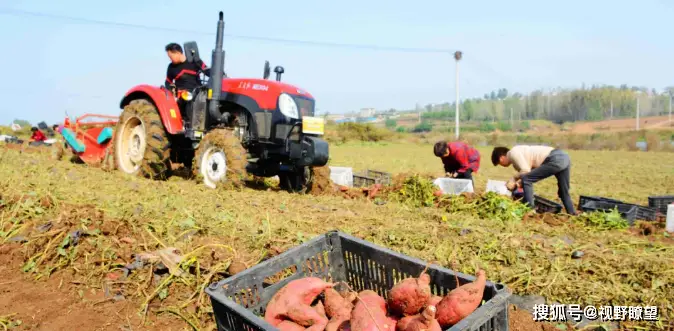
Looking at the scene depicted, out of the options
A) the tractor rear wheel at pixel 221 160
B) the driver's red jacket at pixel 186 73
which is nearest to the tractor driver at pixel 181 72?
the driver's red jacket at pixel 186 73

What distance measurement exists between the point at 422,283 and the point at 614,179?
14.1 meters

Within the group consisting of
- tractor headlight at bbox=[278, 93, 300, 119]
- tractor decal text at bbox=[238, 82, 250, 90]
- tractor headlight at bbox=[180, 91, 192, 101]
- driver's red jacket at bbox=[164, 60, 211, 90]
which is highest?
driver's red jacket at bbox=[164, 60, 211, 90]

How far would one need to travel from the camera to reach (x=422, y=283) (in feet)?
6.29

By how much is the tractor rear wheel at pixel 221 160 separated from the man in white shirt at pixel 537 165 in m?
3.61

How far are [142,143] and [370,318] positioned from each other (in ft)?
23.6

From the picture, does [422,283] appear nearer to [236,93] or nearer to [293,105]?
[293,105]

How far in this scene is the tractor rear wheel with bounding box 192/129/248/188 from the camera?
6477mm

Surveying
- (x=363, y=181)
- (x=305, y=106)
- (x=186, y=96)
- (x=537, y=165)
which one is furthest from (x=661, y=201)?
(x=186, y=96)

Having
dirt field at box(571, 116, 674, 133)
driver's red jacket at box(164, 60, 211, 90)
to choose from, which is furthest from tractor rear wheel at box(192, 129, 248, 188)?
dirt field at box(571, 116, 674, 133)

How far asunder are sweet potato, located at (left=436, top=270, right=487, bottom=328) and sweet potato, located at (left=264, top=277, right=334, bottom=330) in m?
0.56

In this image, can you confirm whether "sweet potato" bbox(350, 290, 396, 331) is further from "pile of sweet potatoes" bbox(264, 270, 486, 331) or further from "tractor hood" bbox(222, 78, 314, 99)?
"tractor hood" bbox(222, 78, 314, 99)

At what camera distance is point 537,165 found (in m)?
6.76

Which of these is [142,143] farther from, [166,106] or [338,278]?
[338,278]

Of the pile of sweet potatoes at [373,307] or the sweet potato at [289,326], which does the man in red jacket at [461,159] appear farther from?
the sweet potato at [289,326]
